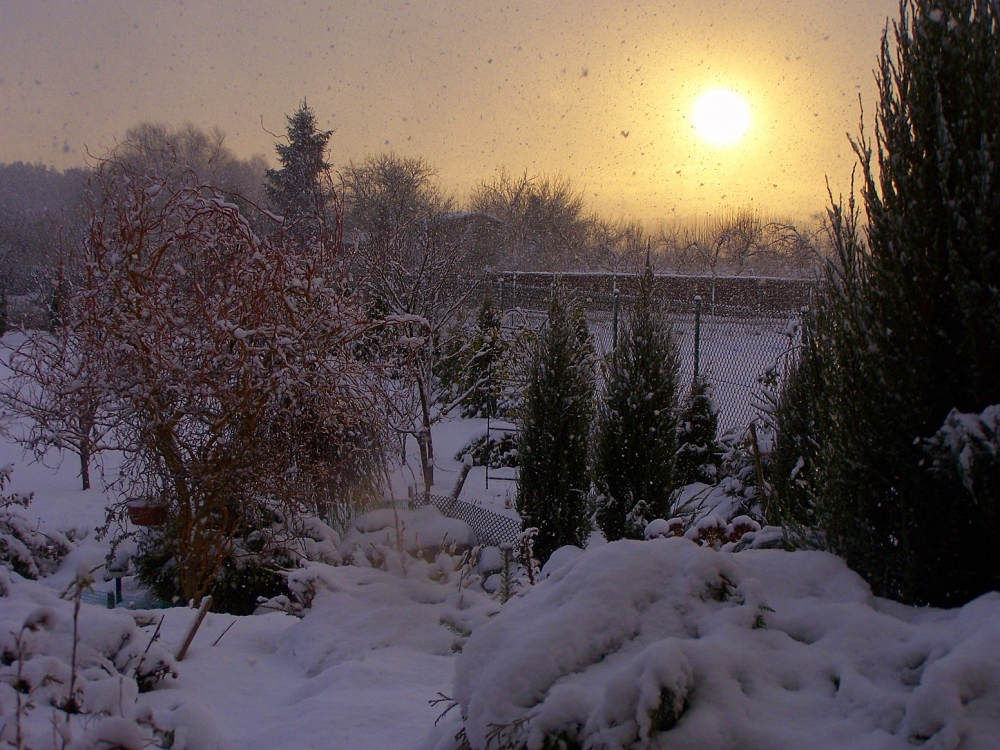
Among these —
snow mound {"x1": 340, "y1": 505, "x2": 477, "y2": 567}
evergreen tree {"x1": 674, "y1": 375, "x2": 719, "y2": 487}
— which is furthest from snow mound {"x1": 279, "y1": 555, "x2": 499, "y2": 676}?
evergreen tree {"x1": 674, "y1": 375, "x2": 719, "y2": 487}

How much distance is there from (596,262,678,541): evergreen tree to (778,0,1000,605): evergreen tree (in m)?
4.27

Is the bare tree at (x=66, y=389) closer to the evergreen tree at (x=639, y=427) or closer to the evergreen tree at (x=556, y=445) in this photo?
the evergreen tree at (x=556, y=445)

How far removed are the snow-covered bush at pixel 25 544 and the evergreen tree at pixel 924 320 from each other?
261 inches

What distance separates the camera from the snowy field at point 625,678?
1616mm

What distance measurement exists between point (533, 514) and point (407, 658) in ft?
10.5

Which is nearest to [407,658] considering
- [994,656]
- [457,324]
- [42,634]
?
[42,634]

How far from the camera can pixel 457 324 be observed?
13.1 meters

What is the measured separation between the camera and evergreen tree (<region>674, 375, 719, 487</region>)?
884cm

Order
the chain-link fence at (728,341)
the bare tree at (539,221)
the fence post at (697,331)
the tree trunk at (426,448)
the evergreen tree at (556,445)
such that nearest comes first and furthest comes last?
the evergreen tree at (556,445) < the chain-link fence at (728,341) < the fence post at (697,331) < the tree trunk at (426,448) < the bare tree at (539,221)

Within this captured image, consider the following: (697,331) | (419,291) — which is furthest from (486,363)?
(697,331)

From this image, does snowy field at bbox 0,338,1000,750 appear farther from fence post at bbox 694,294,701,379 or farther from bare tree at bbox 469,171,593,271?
bare tree at bbox 469,171,593,271

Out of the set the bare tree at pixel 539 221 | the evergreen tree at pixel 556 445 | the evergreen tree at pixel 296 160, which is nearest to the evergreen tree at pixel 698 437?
the evergreen tree at pixel 556 445

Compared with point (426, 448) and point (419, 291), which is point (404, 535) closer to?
point (426, 448)

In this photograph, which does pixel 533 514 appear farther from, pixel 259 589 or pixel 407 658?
pixel 407 658
